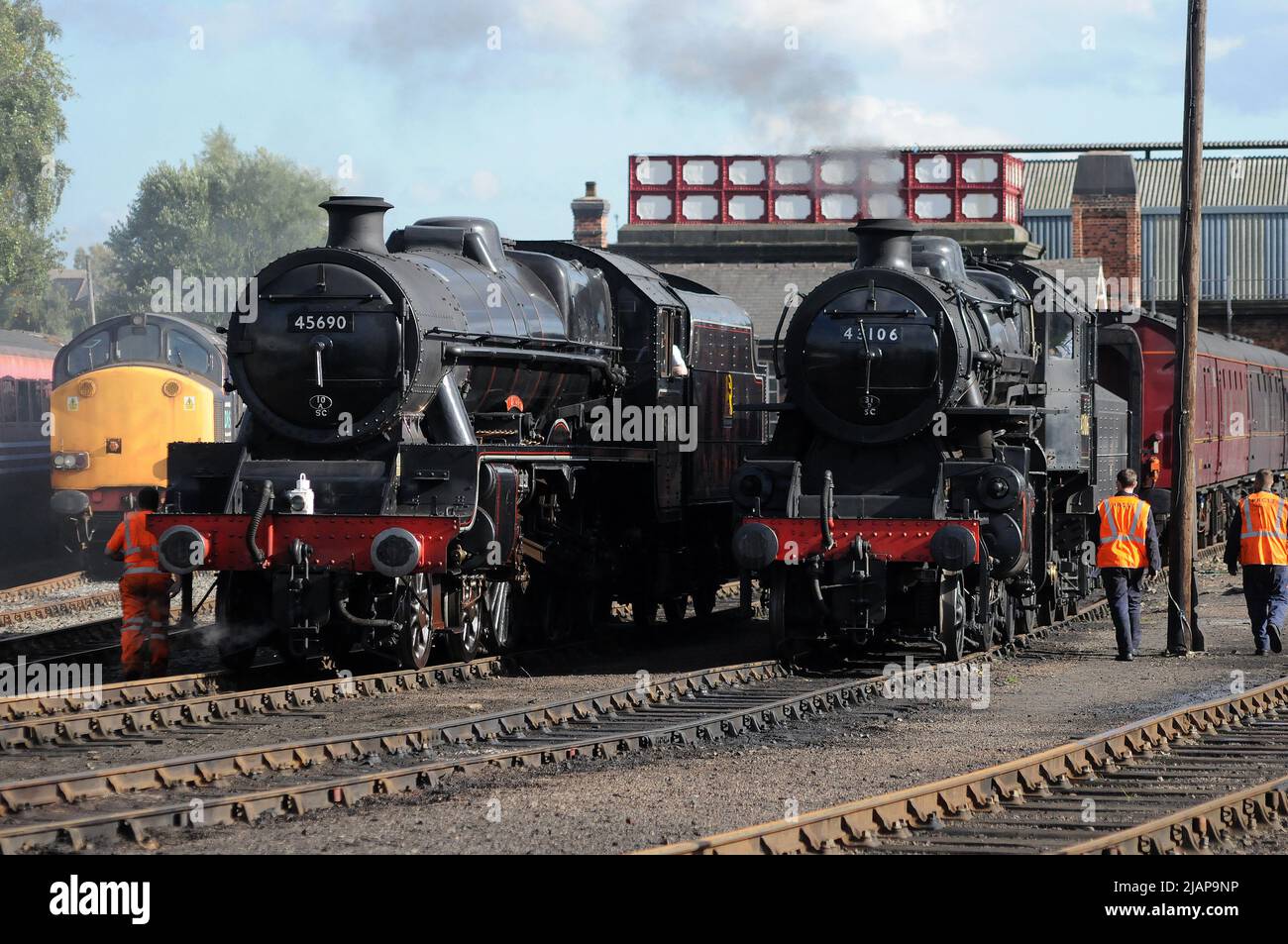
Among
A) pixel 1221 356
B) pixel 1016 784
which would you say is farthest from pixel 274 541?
pixel 1221 356

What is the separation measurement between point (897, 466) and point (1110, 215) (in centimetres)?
2344

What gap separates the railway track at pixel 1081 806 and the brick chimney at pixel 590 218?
26648 millimetres

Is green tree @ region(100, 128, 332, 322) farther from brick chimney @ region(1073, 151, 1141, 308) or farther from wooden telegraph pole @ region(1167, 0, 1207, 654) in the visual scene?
wooden telegraph pole @ region(1167, 0, 1207, 654)

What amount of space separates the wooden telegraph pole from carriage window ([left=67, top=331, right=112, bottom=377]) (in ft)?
43.2

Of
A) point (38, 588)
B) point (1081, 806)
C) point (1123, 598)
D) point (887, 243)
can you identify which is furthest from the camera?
point (38, 588)

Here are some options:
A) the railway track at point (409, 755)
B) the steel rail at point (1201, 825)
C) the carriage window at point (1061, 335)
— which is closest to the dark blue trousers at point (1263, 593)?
the carriage window at point (1061, 335)

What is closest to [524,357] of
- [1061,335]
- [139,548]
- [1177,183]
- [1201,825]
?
[139,548]

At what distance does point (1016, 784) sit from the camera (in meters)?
8.30

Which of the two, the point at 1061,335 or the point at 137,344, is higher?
the point at 137,344

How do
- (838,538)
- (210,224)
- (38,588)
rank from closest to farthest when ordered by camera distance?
1. (838,538)
2. (38,588)
3. (210,224)

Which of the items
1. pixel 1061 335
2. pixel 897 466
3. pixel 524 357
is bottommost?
pixel 897 466

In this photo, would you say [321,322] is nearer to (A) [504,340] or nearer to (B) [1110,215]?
(A) [504,340]

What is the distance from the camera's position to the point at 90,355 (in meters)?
21.4

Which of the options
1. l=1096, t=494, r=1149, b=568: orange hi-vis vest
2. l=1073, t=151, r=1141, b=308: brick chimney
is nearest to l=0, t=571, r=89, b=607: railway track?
l=1096, t=494, r=1149, b=568: orange hi-vis vest
